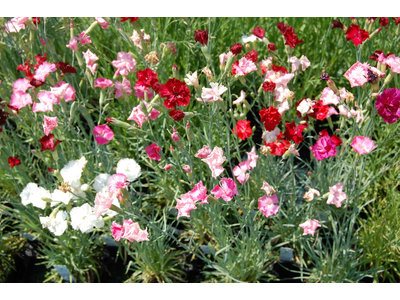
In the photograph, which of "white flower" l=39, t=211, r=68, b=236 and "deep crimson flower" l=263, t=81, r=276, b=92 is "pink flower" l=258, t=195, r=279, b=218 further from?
"white flower" l=39, t=211, r=68, b=236

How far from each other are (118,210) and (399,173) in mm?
1343

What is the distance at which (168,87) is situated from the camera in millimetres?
1146

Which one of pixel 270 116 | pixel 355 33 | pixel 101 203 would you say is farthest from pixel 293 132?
pixel 101 203

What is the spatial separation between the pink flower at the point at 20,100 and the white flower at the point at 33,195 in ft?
0.92

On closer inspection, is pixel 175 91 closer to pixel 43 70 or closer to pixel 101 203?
pixel 101 203

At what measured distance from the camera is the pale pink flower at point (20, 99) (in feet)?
4.28

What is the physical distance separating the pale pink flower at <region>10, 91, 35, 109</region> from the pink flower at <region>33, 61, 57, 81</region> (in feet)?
0.26

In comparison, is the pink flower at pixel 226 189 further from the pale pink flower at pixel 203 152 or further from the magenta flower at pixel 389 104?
the magenta flower at pixel 389 104

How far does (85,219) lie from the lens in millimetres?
1170

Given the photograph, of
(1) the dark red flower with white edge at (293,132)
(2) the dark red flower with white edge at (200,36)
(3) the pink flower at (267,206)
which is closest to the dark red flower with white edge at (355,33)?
(1) the dark red flower with white edge at (293,132)

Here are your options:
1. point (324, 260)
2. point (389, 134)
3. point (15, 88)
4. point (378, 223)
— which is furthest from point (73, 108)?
point (389, 134)

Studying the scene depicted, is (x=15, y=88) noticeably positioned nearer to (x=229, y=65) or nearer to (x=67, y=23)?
(x=67, y=23)

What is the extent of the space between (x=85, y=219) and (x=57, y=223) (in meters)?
0.14

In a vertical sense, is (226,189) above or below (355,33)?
below
